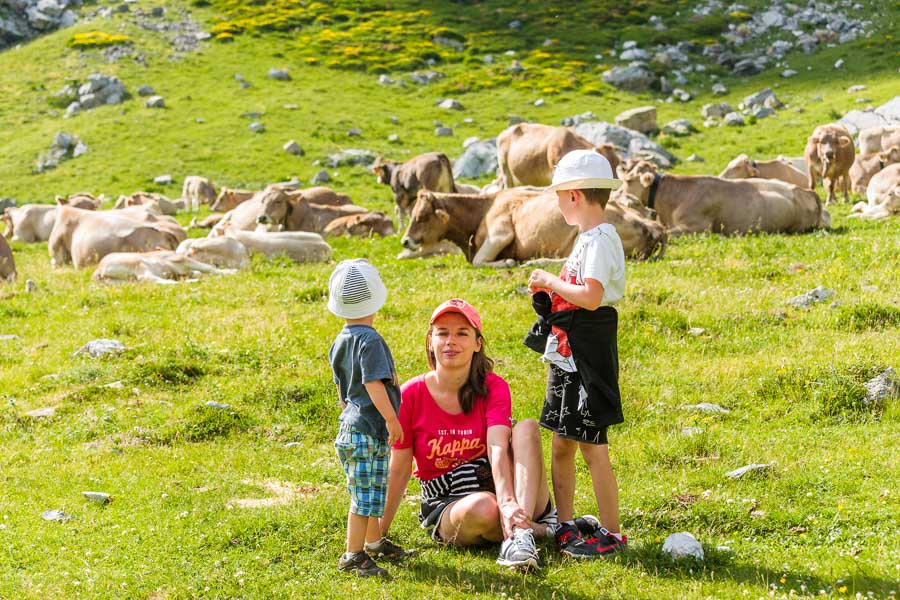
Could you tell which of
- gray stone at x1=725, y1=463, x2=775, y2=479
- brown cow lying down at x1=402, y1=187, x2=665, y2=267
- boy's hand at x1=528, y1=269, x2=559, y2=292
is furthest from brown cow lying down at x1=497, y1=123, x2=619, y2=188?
boy's hand at x1=528, y1=269, x2=559, y2=292

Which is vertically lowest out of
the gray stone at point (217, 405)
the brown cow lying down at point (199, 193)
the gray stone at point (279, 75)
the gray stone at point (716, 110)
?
the brown cow lying down at point (199, 193)

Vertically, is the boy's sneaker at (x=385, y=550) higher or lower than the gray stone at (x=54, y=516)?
higher

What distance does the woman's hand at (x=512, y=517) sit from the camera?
6016mm

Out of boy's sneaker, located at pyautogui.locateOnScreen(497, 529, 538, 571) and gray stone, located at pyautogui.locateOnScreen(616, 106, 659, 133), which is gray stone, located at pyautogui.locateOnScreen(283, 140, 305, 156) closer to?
gray stone, located at pyautogui.locateOnScreen(616, 106, 659, 133)

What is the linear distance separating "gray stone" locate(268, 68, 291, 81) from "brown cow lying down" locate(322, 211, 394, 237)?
33.0m

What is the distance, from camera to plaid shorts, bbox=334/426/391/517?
6176 mm

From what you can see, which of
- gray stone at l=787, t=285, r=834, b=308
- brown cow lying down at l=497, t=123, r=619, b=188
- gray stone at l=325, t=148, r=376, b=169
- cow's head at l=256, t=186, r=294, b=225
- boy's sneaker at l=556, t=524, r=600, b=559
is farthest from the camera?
gray stone at l=325, t=148, r=376, b=169

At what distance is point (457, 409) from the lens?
6.72 meters

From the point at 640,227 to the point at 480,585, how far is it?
11.0 m

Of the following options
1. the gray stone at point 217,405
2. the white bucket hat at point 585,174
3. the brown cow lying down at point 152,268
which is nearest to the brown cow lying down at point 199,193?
the brown cow lying down at point 152,268

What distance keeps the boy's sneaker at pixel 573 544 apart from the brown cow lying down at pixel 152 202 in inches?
963

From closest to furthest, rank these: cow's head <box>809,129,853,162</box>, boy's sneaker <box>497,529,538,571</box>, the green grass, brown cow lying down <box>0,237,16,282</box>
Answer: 1. boy's sneaker <box>497,529,538,571</box>
2. the green grass
3. brown cow lying down <box>0,237,16,282</box>
4. cow's head <box>809,129,853,162</box>

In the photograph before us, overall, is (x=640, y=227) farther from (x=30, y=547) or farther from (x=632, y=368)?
(x=30, y=547)

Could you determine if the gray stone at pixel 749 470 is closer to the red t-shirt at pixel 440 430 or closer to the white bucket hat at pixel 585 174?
the red t-shirt at pixel 440 430
